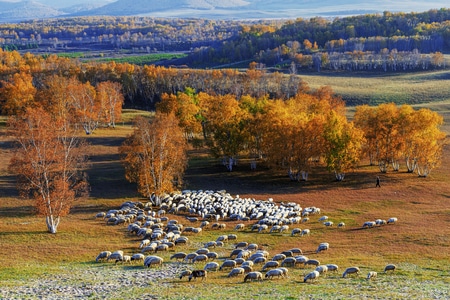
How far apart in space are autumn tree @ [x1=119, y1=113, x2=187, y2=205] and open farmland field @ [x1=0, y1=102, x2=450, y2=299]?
10.0 ft

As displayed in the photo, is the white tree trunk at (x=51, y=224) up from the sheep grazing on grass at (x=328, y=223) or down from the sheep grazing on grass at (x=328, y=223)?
up

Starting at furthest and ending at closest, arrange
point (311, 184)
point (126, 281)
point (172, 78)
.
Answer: point (172, 78) < point (311, 184) < point (126, 281)

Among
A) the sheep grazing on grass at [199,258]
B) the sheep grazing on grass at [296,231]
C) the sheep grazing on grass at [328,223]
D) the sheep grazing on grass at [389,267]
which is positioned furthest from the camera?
the sheep grazing on grass at [328,223]

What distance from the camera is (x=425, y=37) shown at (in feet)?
654

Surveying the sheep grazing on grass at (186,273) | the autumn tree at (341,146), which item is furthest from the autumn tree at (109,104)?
the sheep grazing on grass at (186,273)

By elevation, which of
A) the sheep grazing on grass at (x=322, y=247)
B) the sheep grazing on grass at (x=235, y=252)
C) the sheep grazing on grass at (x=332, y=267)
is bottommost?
the sheep grazing on grass at (x=322, y=247)

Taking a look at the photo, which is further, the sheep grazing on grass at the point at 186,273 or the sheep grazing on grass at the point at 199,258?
the sheep grazing on grass at the point at 199,258

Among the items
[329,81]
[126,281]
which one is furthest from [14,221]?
[329,81]

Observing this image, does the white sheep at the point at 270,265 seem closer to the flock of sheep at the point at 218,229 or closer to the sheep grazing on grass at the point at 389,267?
the flock of sheep at the point at 218,229

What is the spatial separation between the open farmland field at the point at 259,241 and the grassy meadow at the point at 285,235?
8 cm

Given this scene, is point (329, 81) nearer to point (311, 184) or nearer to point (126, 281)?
point (311, 184)

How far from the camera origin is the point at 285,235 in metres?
43.6

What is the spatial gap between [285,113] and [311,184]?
10109mm

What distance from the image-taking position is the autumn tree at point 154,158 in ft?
180
